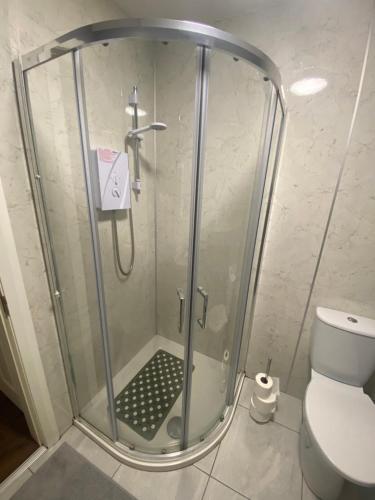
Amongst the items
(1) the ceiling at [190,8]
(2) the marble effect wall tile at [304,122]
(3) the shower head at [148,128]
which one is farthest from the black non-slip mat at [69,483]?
Answer: (1) the ceiling at [190,8]

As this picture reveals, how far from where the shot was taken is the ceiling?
3.58ft

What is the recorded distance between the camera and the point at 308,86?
1.11m

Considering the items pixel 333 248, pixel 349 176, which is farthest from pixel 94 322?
pixel 349 176

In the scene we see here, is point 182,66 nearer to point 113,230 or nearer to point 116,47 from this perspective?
point 116,47

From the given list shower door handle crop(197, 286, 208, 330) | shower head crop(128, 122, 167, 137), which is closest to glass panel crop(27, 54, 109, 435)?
shower head crop(128, 122, 167, 137)

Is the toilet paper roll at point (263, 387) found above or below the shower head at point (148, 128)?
below

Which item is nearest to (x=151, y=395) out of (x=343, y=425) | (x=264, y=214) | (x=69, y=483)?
(x=69, y=483)

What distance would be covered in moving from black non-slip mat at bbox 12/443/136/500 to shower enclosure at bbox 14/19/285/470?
0.12m

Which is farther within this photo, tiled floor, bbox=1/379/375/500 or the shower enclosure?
tiled floor, bbox=1/379/375/500

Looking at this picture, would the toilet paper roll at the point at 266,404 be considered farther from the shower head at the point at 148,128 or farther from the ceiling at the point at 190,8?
the ceiling at the point at 190,8

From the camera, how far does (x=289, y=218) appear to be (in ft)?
4.31

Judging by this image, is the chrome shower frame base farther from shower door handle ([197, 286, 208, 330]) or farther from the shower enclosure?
shower door handle ([197, 286, 208, 330])

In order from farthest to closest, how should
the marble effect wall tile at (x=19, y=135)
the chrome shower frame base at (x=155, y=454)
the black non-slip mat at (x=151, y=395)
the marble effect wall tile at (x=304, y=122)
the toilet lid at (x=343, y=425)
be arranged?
the black non-slip mat at (x=151, y=395) < the chrome shower frame base at (x=155, y=454) < the marble effect wall tile at (x=304, y=122) < the toilet lid at (x=343, y=425) < the marble effect wall tile at (x=19, y=135)

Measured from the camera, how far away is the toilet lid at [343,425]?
0.89 metres
